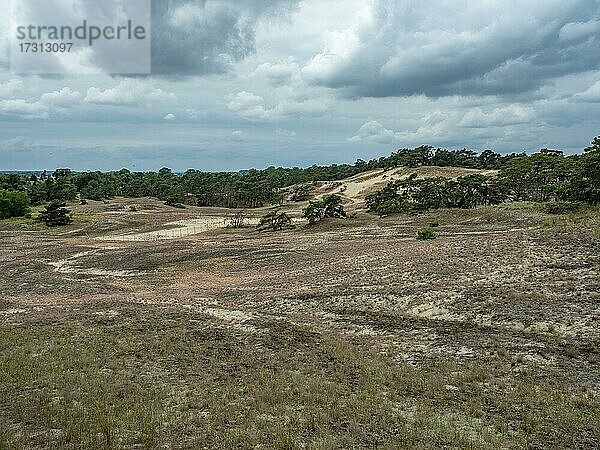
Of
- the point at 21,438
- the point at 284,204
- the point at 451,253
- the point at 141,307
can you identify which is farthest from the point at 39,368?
the point at 284,204

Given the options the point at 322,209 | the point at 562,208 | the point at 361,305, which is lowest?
the point at 361,305

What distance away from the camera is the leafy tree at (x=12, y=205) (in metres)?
98.4

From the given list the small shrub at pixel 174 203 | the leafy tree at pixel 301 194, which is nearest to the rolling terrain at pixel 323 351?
the small shrub at pixel 174 203

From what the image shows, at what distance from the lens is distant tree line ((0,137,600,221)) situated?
256ft

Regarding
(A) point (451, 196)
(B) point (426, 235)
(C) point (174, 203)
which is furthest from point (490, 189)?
(C) point (174, 203)

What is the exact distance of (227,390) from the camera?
14.7 m

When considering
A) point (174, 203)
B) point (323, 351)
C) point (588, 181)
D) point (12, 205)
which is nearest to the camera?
point (323, 351)

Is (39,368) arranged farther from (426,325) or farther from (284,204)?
(284,204)

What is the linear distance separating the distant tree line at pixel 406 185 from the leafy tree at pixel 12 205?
438 mm

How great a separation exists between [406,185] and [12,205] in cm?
7830

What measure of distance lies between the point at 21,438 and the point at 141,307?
17568mm

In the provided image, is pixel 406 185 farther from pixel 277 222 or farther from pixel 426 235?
pixel 426 235

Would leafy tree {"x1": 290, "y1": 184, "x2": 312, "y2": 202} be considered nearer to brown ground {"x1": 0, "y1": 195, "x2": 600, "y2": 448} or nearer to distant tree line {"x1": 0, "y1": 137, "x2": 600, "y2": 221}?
distant tree line {"x1": 0, "y1": 137, "x2": 600, "y2": 221}

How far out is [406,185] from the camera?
4109 inches
